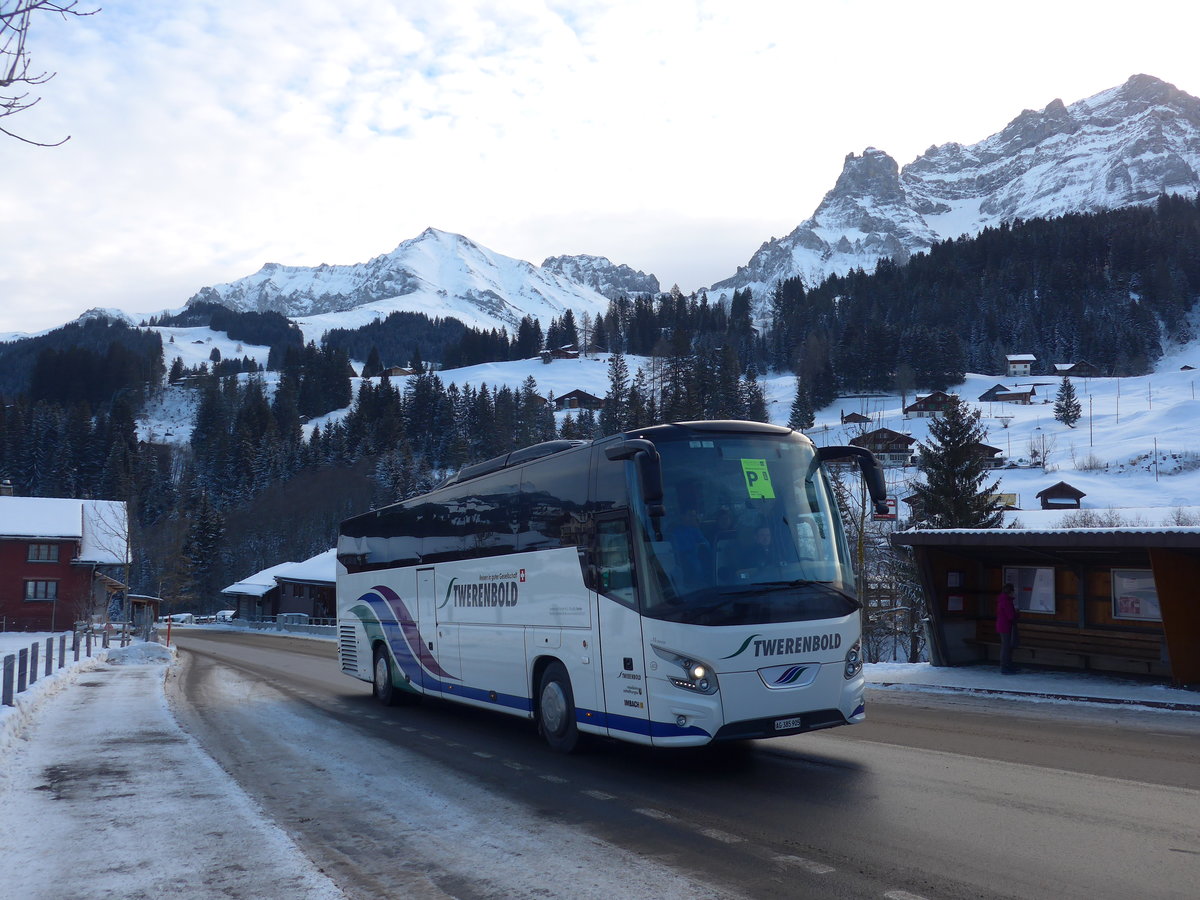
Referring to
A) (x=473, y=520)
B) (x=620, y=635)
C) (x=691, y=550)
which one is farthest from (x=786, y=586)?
(x=473, y=520)

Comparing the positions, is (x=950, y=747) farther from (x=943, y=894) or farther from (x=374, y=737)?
(x=374, y=737)

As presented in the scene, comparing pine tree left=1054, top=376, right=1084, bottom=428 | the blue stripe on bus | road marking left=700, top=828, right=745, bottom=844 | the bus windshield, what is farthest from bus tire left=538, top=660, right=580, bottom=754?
pine tree left=1054, top=376, right=1084, bottom=428

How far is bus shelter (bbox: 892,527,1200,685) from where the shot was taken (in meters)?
13.8

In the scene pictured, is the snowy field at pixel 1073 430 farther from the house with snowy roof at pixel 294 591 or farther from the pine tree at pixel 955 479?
the house with snowy roof at pixel 294 591

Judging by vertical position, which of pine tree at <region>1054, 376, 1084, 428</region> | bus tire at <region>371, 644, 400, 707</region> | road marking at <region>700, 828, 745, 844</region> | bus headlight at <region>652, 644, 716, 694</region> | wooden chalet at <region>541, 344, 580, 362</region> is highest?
wooden chalet at <region>541, 344, 580, 362</region>

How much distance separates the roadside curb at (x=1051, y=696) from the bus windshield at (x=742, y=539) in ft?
22.4

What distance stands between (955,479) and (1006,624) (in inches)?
804

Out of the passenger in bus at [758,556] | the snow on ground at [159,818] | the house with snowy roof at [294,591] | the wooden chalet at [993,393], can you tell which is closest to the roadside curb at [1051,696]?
the snow on ground at [159,818]

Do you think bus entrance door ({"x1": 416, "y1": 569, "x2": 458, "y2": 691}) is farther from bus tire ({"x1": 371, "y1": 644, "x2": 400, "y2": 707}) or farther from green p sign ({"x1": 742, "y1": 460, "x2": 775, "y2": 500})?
green p sign ({"x1": 742, "y1": 460, "x2": 775, "y2": 500})

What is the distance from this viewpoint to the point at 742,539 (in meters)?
8.80

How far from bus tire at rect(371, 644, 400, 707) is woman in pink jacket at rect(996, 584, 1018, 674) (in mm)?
10897

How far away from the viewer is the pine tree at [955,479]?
35.2 meters

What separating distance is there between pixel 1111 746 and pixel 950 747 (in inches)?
69.9

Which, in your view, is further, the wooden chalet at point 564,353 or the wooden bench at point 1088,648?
the wooden chalet at point 564,353
